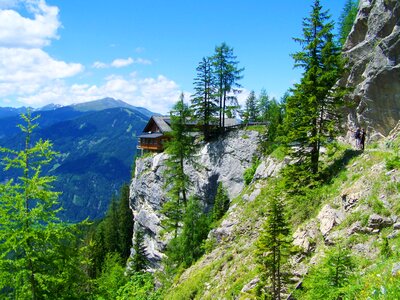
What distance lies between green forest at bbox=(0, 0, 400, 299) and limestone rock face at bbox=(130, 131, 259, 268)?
4.34ft

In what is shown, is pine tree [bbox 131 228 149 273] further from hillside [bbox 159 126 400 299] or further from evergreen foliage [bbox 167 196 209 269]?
hillside [bbox 159 126 400 299]

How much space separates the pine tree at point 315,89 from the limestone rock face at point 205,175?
61.7 ft

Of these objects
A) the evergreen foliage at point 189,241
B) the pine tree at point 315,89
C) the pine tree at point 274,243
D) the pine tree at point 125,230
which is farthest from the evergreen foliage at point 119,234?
the pine tree at point 274,243

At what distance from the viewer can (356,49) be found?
104 ft

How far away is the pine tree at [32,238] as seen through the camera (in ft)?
41.9

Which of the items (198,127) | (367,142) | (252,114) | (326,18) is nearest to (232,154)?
(198,127)

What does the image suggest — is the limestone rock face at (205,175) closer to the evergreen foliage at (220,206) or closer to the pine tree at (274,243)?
the evergreen foliage at (220,206)

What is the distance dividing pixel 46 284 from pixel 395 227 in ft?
47.8

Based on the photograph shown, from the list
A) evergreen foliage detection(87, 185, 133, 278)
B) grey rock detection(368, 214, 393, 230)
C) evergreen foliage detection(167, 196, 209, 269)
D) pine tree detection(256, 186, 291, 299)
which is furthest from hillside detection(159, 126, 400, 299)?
evergreen foliage detection(87, 185, 133, 278)

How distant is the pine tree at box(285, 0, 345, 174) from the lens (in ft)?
81.5

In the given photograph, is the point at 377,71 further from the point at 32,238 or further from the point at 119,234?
the point at 119,234

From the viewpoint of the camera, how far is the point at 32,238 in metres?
13.0

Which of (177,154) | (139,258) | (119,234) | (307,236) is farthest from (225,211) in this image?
(119,234)

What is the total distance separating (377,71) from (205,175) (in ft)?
84.8
